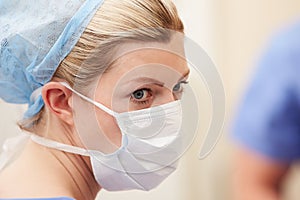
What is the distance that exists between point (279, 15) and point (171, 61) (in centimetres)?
95

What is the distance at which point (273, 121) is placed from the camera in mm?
795

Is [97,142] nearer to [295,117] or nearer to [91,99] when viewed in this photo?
[91,99]

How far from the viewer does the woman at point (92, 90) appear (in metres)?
1.05

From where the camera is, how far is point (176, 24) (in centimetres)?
110

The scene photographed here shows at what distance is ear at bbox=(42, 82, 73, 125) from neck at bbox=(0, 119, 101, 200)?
3cm

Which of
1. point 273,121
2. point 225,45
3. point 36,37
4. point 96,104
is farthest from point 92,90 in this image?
point 225,45

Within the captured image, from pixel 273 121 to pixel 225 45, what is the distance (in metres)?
1.17

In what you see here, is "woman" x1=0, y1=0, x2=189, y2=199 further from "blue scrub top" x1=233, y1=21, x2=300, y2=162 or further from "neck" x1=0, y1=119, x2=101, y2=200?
"blue scrub top" x1=233, y1=21, x2=300, y2=162

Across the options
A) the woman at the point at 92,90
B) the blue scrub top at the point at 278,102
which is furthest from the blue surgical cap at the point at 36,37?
the blue scrub top at the point at 278,102

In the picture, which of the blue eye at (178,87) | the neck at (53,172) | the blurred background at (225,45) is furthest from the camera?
the blurred background at (225,45)

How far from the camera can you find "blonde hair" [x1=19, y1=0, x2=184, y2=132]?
1.04m

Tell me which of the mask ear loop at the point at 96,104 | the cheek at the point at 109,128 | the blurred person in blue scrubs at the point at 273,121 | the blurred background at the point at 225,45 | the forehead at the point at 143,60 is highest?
the blurred person in blue scrubs at the point at 273,121

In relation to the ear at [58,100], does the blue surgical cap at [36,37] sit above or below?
above

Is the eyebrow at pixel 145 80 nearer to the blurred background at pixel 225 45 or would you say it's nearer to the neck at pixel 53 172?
the neck at pixel 53 172
